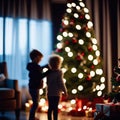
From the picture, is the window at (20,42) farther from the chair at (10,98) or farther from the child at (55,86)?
the child at (55,86)

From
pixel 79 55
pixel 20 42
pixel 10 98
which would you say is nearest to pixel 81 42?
pixel 79 55

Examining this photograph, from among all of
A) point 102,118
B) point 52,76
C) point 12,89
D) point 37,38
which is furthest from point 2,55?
point 102,118

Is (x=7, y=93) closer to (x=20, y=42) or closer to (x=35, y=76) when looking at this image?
(x=35, y=76)

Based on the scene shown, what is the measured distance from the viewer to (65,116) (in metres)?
5.75

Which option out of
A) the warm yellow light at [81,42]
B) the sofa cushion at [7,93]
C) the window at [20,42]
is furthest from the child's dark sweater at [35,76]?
the window at [20,42]

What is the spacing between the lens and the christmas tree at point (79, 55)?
594cm

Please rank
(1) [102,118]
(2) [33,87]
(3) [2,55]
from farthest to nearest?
(3) [2,55] → (2) [33,87] → (1) [102,118]

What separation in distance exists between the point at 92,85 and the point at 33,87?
1527 millimetres

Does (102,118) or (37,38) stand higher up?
(37,38)

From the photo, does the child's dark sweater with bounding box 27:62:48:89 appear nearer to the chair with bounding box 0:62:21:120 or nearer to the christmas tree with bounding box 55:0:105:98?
the chair with bounding box 0:62:21:120

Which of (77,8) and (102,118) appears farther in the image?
(77,8)

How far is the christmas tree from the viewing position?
594 cm

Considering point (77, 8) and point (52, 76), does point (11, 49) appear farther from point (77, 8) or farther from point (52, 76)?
point (52, 76)

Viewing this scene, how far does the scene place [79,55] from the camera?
19.6 feet
